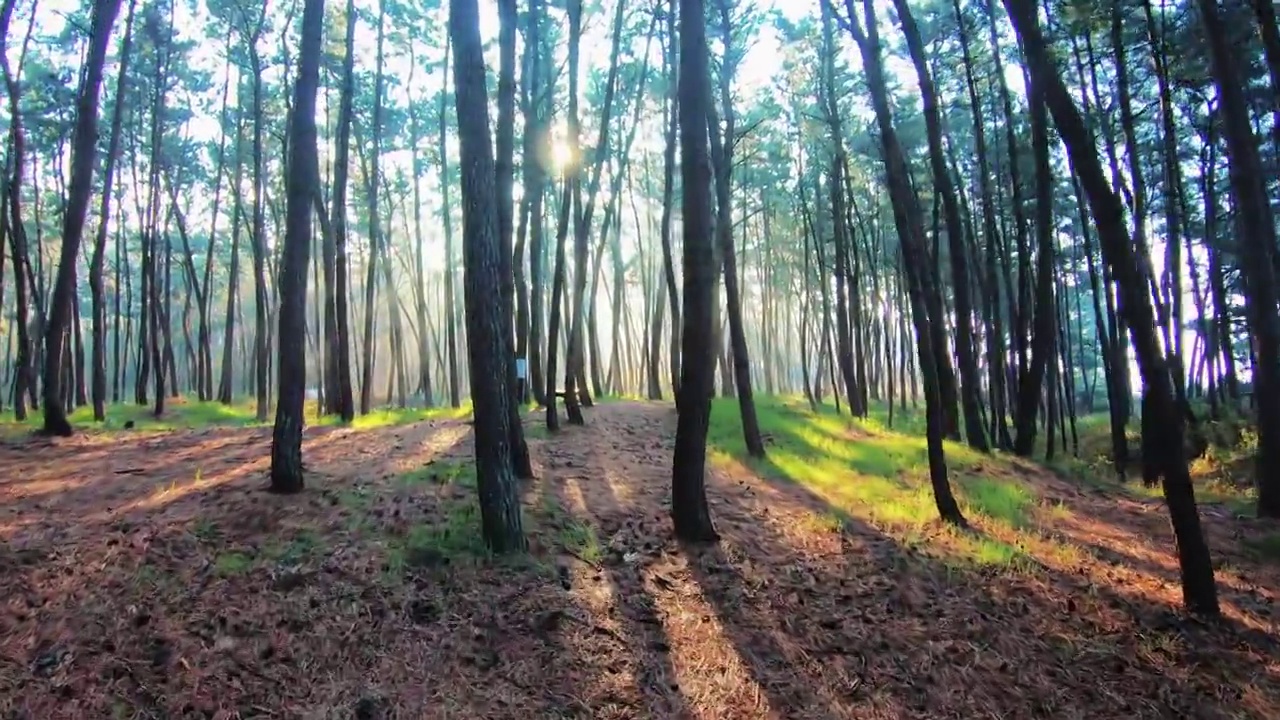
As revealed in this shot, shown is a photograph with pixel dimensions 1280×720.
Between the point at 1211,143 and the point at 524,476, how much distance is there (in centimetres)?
1653

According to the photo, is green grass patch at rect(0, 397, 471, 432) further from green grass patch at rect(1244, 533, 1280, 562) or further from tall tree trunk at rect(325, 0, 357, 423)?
green grass patch at rect(1244, 533, 1280, 562)

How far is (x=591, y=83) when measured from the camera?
21688 millimetres

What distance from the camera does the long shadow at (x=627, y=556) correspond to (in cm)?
495

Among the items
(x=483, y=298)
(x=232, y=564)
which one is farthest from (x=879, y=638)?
(x=232, y=564)

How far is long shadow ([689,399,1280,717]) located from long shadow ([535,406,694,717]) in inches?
22.5

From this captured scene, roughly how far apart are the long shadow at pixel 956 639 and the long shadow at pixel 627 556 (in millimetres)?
571

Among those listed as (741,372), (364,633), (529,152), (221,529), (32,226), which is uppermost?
(32,226)

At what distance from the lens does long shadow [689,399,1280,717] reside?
504cm

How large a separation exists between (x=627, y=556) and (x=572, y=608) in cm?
120

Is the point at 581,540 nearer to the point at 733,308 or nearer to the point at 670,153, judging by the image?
the point at 733,308

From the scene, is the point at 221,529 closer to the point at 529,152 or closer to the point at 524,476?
the point at 524,476

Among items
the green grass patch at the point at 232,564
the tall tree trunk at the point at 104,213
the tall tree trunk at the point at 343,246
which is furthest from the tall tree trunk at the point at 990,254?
the tall tree trunk at the point at 104,213

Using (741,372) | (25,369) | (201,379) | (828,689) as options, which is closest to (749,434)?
(741,372)

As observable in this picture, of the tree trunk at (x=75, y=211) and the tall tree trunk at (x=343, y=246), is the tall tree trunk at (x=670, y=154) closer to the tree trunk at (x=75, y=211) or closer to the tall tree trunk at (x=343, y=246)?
the tall tree trunk at (x=343, y=246)
